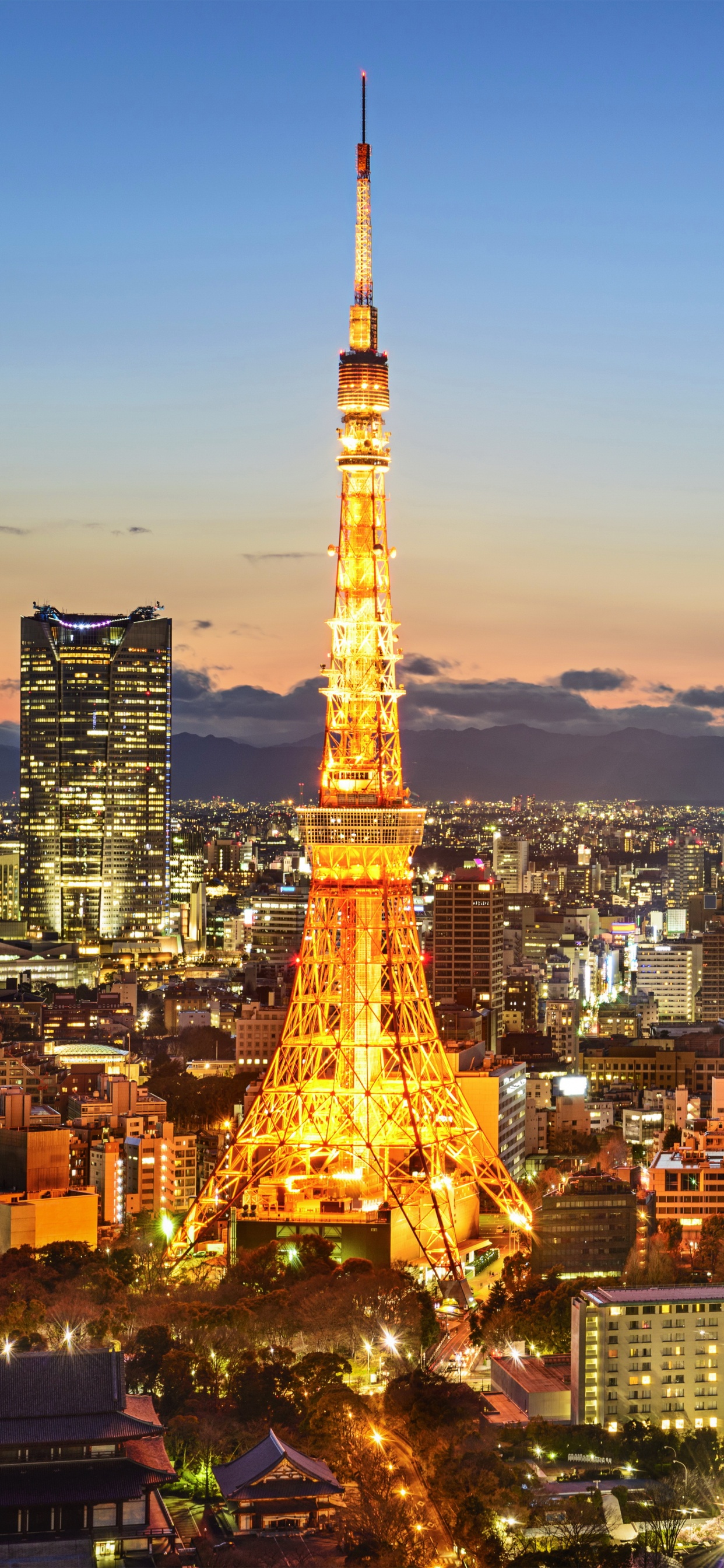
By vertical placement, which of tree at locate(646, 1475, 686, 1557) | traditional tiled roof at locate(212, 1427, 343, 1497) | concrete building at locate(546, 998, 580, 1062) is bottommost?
tree at locate(646, 1475, 686, 1557)

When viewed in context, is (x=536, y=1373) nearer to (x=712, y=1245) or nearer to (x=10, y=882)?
(x=712, y=1245)

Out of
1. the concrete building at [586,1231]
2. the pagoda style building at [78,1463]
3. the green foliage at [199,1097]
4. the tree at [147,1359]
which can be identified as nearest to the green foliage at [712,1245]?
the concrete building at [586,1231]

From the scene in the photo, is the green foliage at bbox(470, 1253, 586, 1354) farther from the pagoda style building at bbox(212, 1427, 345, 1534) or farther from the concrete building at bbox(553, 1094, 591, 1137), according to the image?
the concrete building at bbox(553, 1094, 591, 1137)

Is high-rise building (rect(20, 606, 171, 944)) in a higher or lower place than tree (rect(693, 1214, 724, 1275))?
higher

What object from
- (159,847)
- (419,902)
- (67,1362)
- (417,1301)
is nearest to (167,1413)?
(67,1362)

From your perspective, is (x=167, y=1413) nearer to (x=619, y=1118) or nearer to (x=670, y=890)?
(x=619, y=1118)

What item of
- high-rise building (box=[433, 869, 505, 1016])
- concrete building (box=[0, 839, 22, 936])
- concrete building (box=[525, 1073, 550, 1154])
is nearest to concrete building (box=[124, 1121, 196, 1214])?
concrete building (box=[525, 1073, 550, 1154])

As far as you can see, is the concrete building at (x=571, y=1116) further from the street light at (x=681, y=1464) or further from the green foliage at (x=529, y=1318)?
the street light at (x=681, y=1464)
